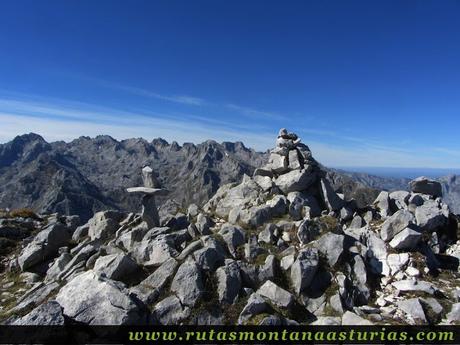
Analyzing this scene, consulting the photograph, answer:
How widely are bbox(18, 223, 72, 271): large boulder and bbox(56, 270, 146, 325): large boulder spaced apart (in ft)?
43.7

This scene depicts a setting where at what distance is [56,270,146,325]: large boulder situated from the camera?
1611cm

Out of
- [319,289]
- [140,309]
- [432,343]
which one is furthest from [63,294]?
[432,343]

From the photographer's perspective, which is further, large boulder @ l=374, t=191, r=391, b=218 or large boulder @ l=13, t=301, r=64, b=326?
large boulder @ l=374, t=191, r=391, b=218

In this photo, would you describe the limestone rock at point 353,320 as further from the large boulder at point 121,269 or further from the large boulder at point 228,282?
the large boulder at point 121,269

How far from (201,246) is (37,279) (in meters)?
14.2

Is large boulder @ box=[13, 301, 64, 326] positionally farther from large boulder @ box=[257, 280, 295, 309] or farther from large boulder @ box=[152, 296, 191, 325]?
large boulder @ box=[257, 280, 295, 309]

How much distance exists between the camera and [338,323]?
17.9 metres

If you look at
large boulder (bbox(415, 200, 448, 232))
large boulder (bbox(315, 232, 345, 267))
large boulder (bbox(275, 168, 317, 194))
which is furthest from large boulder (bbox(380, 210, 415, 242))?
large boulder (bbox(275, 168, 317, 194))

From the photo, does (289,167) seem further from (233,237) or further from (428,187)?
(428,187)

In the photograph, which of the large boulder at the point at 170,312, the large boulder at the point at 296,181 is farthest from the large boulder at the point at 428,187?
the large boulder at the point at 170,312

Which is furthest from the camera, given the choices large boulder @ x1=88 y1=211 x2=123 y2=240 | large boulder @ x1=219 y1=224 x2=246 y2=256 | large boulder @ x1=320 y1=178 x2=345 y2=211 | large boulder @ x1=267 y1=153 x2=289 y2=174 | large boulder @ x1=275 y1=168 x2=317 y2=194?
large boulder @ x1=267 y1=153 x2=289 y2=174

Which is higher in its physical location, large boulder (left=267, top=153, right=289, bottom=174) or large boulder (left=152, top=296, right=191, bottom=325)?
large boulder (left=267, top=153, right=289, bottom=174)

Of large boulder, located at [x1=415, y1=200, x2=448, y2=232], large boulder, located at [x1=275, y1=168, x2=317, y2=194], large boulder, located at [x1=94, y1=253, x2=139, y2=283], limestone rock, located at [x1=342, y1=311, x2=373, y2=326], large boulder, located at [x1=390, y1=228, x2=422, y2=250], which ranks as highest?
large boulder, located at [x1=275, y1=168, x2=317, y2=194]

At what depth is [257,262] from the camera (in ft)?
73.2
